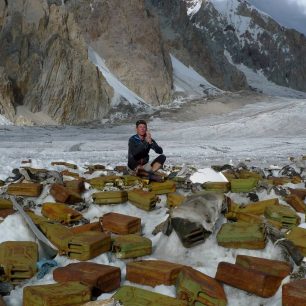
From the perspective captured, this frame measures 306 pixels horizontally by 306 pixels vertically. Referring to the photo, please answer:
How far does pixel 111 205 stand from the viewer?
492cm

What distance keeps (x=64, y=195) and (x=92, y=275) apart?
2.05 m

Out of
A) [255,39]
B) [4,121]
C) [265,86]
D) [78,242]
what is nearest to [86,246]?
[78,242]

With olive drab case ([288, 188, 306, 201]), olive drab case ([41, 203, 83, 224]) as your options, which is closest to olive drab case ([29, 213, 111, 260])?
olive drab case ([41, 203, 83, 224])

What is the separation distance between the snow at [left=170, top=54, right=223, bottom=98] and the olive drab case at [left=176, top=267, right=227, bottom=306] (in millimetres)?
39337

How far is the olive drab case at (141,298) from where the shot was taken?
2.79 meters

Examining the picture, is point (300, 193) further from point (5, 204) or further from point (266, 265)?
point (5, 204)

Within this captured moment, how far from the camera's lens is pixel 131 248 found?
3.64 meters

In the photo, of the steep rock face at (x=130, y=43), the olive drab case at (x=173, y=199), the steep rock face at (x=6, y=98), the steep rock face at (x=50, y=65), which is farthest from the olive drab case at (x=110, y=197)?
the steep rock face at (x=130, y=43)

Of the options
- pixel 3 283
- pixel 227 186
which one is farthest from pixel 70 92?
pixel 3 283

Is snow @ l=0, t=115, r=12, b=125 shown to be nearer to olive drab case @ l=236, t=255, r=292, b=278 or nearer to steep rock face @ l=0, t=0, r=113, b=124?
steep rock face @ l=0, t=0, r=113, b=124

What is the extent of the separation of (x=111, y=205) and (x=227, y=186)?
1368 millimetres

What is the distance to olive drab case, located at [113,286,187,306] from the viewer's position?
279 centimetres

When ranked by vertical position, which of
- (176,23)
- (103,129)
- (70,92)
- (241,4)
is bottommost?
(103,129)

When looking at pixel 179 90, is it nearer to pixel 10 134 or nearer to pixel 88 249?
pixel 10 134
